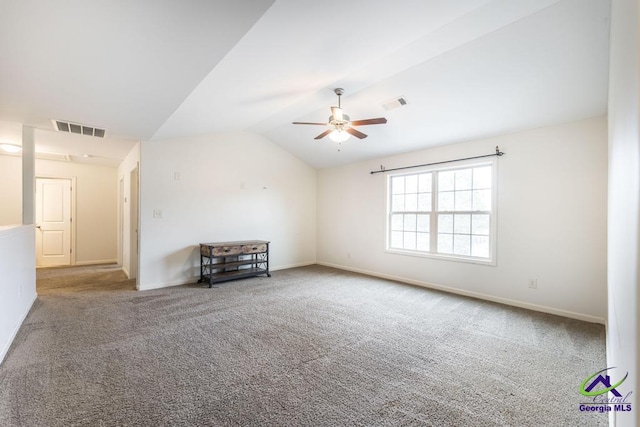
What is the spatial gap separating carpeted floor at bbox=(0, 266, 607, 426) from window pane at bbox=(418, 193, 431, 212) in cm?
161

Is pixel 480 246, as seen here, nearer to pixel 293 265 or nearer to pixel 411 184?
pixel 411 184

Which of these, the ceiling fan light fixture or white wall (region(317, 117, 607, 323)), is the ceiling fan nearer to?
the ceiling fan light fixture

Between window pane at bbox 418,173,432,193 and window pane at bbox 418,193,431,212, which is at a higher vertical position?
window pane at bbox 418,173,432,193

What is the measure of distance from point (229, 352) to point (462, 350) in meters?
2.12

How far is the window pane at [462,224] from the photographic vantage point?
14.1 ft

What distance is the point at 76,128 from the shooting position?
3629mm

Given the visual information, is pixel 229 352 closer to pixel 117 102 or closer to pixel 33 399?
pixel 33 399

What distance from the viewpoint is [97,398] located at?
6.10 feet

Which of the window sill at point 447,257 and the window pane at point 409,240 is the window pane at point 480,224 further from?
the window pane at point 409,240

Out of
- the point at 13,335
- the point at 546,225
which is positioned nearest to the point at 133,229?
the point at 13,335

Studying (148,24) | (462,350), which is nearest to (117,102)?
A: (148,24)

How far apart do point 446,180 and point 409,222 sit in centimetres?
98

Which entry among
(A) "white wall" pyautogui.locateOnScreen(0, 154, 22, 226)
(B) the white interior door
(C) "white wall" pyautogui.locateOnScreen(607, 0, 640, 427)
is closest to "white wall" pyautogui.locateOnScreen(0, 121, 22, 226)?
(A) "white wall" pyautogui.locateOnScreen(0, 154, 22, 226)

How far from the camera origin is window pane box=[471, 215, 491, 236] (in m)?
4.11
